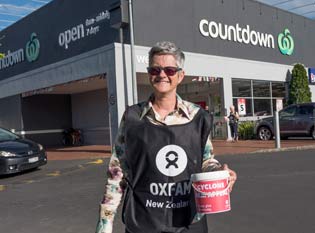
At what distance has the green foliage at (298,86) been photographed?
2439 centimetres

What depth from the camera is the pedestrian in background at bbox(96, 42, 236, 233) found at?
95.5 inches

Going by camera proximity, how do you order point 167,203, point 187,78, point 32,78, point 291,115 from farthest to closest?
point 32,78
point 187,78
point 291,115
point 167,203

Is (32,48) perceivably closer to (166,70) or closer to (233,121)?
(233,121)

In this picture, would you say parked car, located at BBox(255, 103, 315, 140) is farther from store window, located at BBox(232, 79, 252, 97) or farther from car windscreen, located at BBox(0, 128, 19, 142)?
car windscreen, located at BBox(0, 128, 19, 142)

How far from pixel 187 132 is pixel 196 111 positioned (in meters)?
0.18

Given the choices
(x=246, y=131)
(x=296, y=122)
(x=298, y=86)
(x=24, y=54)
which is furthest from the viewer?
(x=298, y=86)

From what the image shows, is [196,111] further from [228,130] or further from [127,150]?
[228,130]

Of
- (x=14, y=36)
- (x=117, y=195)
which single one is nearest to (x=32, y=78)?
(x=14, y=36)

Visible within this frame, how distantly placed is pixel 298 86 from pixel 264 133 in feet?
20.9

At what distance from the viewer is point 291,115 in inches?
725

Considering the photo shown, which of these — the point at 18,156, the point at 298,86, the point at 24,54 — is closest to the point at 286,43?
the point at 298,86

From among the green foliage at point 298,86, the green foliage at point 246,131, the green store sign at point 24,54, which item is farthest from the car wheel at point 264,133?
the green store sign at point 24,54

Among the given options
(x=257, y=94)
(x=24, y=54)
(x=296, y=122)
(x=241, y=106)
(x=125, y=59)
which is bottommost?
(x=296, y=122)

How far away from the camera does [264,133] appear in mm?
19500
